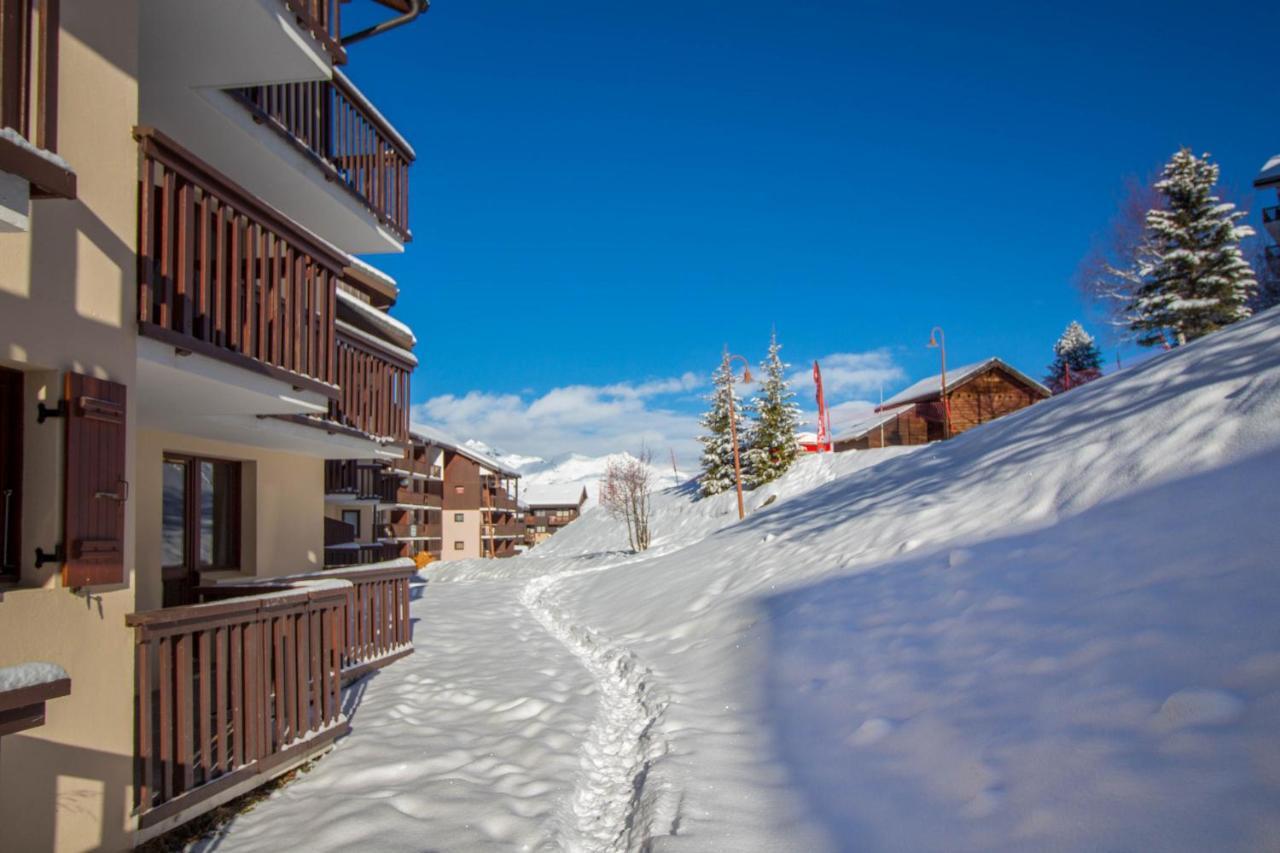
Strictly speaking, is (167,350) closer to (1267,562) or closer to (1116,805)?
(1116,805)

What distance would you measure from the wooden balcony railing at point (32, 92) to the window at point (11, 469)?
1.19 meters

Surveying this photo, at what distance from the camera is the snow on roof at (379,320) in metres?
10.5

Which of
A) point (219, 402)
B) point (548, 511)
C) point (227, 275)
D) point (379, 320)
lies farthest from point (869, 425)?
point (548, 511)

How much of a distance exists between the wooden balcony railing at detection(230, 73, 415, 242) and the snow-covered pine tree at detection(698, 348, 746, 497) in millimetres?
29494

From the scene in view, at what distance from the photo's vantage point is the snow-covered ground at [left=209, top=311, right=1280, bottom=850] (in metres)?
3.79

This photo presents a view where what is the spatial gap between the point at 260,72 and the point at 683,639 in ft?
24.6

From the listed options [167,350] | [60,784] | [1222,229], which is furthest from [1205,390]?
[1222,229]

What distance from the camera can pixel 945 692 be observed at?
5266mm

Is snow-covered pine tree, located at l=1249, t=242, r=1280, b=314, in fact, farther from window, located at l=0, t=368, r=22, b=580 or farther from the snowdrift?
window, located at l=0, t=368, r=22, b=580

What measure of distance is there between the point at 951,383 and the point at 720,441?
39.3 ft

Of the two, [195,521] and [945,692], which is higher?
[195,521]

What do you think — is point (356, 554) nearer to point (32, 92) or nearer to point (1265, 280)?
point (32, 92)

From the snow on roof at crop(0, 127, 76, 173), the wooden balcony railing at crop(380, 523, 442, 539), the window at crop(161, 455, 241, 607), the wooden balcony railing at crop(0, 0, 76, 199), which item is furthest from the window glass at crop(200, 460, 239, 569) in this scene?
the wooden balcony railing at crop(380, 523, 442, 539)

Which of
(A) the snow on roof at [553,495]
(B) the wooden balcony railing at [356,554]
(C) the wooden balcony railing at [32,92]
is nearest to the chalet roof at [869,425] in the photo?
(B) the wooden balcony railing at [356,554]
